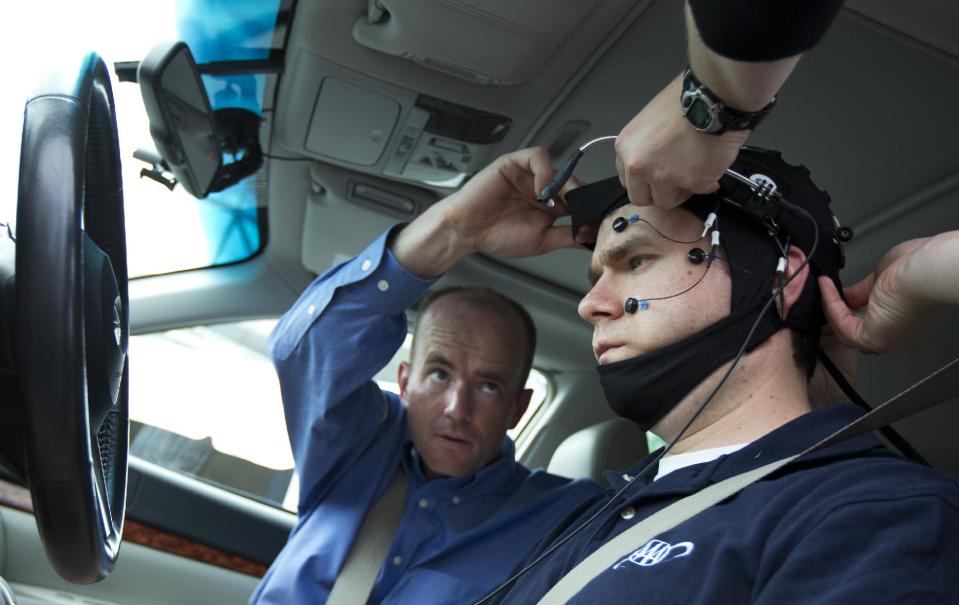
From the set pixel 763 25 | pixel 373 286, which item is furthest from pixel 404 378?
pixel 763 25

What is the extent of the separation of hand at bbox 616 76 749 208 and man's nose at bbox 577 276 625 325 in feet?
1.01

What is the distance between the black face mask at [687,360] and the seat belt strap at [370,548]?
983 millimetres

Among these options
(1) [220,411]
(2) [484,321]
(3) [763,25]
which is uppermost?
(3) [763,25]

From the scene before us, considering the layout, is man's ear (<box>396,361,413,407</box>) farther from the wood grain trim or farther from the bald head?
the wood grain trim

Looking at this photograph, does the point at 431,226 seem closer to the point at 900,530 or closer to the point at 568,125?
the point at 568,125

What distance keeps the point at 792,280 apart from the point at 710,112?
1.77 ft

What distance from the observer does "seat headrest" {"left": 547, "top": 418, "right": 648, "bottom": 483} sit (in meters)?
2.92

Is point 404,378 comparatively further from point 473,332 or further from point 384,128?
point 384,128

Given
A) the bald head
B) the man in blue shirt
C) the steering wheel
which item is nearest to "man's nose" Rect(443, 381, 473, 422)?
the man in blue shirt

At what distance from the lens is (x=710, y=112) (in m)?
1.18

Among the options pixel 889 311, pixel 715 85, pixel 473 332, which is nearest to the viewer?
pixel 715 85

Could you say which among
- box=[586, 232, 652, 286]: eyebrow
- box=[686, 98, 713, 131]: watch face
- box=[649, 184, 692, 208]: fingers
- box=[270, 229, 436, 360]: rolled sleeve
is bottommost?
box=[270, 229, 436, 360]: rolled sleeve

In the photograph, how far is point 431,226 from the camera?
228 centimetres

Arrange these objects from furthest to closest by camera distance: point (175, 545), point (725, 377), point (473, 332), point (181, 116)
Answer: point (175, 545) < point (473, 332) < point (181, 116) < point (725, 377)
